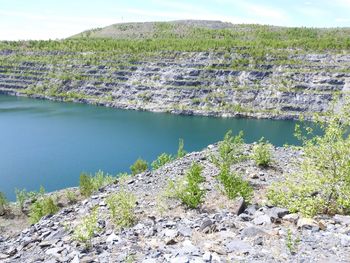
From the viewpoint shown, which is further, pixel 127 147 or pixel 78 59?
pixel 78 59

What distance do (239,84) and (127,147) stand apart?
4053 cm

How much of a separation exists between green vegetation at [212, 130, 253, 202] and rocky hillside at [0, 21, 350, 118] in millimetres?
Result: 58678

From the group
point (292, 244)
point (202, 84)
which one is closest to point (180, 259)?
point (292, 244)

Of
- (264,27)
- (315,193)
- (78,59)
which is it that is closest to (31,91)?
(78,59)

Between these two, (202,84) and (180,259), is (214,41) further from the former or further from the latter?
(180,259)

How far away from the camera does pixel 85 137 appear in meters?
67.3

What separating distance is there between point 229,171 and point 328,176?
6.40 metres

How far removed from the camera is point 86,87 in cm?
10544

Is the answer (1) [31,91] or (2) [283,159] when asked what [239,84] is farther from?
(2) [283,159]

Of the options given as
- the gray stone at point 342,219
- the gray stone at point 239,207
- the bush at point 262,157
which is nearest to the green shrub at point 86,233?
the gray stone at point 239,207

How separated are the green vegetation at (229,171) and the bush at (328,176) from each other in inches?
87.8

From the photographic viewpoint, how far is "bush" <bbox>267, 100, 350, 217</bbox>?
1358 cm

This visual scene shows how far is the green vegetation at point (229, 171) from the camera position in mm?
16939

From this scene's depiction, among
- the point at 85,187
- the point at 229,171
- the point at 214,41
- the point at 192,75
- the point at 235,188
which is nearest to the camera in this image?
the point at 235,188
